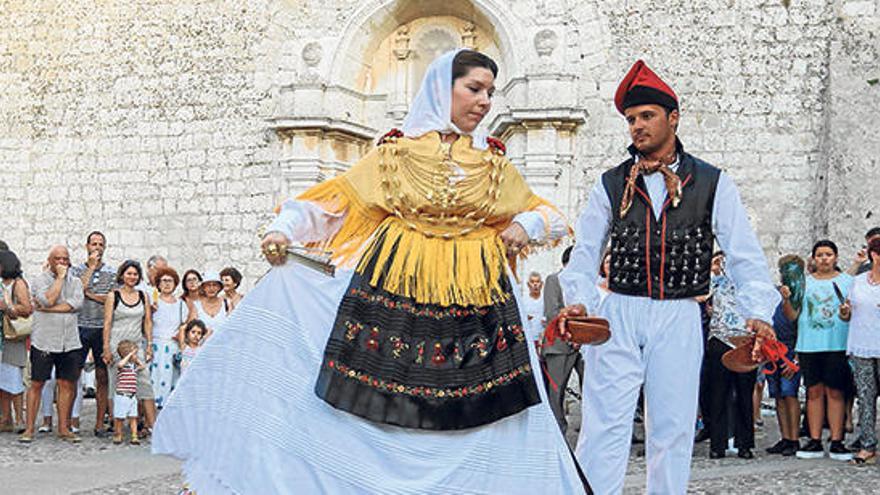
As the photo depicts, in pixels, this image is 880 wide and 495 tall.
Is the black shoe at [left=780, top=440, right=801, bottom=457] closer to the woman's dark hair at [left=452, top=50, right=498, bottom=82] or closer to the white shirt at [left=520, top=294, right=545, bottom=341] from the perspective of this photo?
the white shirt at [left=520, top=294, right=545, bottom=341]

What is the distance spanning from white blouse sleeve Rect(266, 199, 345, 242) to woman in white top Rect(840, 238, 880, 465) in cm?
472

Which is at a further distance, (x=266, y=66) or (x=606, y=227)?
(x=266, y=66)

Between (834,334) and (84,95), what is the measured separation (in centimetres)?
988

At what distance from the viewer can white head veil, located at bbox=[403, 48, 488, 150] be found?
13.9ft

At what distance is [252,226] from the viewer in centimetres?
1274

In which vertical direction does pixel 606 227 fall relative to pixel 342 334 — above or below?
above

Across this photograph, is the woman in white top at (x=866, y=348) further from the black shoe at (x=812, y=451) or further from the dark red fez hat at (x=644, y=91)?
the dark red fez hat at (x=644, y=91)

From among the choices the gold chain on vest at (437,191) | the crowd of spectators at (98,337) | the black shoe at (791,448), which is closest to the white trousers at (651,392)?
the gold chain on vest at (437,191)

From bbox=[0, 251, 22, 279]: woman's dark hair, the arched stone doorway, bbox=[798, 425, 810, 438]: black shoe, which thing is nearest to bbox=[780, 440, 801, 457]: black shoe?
bbox=[798, 425, 810, 438]: black shoe

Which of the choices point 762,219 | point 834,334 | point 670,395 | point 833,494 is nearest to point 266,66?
point 762,219

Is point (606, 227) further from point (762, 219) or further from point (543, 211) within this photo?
point (762, 219)

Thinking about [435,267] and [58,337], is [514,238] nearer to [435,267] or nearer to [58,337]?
[435,267]

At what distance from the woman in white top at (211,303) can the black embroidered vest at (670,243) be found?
5.65m

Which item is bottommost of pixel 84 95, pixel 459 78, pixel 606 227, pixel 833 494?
pixel 833 494
